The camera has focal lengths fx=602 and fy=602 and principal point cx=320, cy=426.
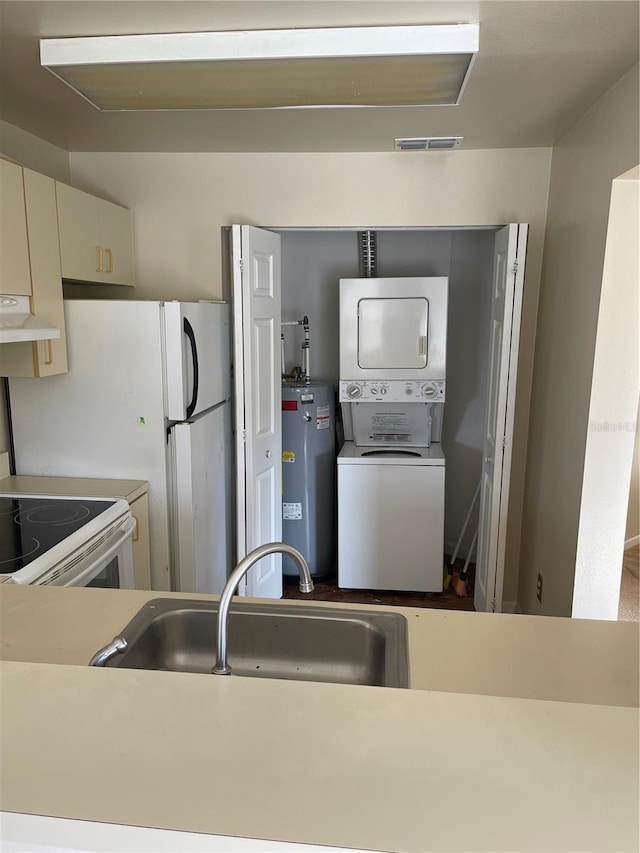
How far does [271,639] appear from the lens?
1.40 m

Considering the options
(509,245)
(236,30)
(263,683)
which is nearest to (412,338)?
(509,245)

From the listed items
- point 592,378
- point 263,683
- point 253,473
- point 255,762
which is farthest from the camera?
point 253,473

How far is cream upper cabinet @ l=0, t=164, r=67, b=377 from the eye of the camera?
6.98ft

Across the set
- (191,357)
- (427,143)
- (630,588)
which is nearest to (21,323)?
(191,357)

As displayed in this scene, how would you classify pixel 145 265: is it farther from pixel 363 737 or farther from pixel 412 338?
pixel 363 737

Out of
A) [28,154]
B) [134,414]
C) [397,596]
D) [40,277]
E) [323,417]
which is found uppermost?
[28,154]

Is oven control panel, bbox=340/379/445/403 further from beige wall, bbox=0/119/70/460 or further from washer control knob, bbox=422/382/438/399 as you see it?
beige wall, bbox=0/119/70/460

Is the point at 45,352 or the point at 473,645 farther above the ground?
the point at 45,352

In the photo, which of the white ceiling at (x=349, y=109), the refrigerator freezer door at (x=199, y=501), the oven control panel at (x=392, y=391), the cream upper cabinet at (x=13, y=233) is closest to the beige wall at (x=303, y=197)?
the white ceiling at (x=349, y=109)

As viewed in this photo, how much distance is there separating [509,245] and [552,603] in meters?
1.59

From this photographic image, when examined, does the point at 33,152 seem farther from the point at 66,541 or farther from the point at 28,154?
the point at 66,541

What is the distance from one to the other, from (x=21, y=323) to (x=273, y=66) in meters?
1.16

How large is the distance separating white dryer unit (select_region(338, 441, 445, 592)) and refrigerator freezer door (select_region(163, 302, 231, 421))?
0.96 meters

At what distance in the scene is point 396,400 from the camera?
348cm
